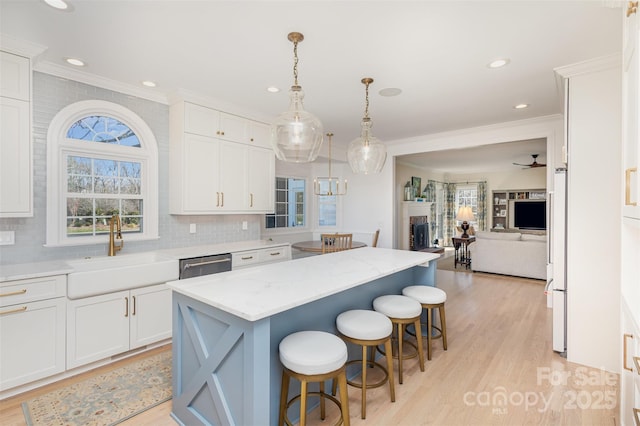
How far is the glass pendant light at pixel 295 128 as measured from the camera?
2.27 m

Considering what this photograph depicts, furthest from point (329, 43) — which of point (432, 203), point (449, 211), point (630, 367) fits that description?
point (449, 211)

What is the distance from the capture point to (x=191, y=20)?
6.98 ft

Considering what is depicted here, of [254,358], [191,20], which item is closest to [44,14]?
[191,20]

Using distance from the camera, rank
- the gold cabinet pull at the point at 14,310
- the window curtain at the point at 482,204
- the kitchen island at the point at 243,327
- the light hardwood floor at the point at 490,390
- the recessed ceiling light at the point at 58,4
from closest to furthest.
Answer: the kitchen island at the point at 243,327, the recessed ceiling light at the point at 58,4, the light hardwood floor at the point at 490,390, the gold cabinet pull at the point at 14,310, the window curtain at the point at 482,204

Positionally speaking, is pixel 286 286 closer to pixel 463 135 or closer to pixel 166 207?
pixel 166 207

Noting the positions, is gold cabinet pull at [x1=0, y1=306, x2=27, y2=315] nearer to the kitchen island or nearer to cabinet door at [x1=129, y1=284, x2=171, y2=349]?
cabinet door at [x1=129, y1=284, x2=171, y2=349]

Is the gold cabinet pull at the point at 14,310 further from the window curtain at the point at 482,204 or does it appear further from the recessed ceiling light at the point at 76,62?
the window curtain at the point at 482,204

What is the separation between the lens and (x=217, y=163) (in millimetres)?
3824

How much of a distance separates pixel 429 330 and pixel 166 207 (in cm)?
306

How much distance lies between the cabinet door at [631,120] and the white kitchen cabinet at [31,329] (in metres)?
3.52

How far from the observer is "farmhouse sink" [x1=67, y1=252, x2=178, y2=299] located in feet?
8.31

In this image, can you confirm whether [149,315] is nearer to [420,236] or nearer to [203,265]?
[203,265]

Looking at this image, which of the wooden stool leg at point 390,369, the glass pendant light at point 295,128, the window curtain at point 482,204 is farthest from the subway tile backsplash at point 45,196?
the window curtain at point 482,204

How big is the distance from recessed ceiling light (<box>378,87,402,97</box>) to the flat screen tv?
26.7ft
